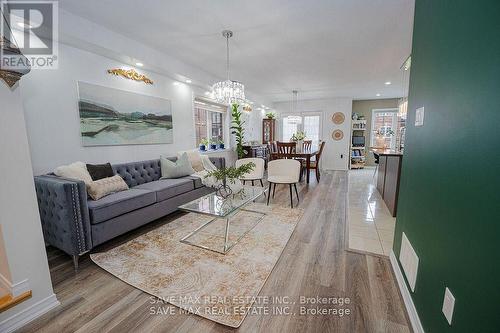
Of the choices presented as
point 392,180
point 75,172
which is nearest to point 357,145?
point 392,180

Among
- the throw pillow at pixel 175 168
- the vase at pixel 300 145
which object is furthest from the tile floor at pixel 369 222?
the throw pillow at pixel 175 168

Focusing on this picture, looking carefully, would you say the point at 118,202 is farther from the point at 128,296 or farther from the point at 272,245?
the point at 272,245

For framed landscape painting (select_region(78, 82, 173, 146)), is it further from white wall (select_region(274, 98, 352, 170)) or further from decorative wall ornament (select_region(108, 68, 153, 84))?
white wall (select_region(274, 98, 352, 170))

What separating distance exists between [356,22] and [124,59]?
3.14 meters

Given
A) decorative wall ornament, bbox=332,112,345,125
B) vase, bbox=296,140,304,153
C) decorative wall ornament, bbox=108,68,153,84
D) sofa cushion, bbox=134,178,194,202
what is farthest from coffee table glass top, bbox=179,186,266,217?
decorative wall ornament, bbox=332,112,345,125

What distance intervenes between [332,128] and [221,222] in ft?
19.7

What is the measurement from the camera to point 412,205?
1541 millimetres

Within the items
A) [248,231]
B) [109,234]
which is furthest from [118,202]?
[248,231]

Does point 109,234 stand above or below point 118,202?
below

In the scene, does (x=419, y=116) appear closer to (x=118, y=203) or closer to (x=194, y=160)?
(x=118, y=203)

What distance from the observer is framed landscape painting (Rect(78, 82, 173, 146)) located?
2.75m

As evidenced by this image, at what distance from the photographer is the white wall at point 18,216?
1301 millimetres

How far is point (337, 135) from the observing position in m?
7.37

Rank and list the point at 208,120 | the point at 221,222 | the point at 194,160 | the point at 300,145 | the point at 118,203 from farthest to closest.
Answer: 1. the point at 300,145
2. the point at 208,120
3. the point at 194,160
4. the point at 221,222
5. the point at 118,203
